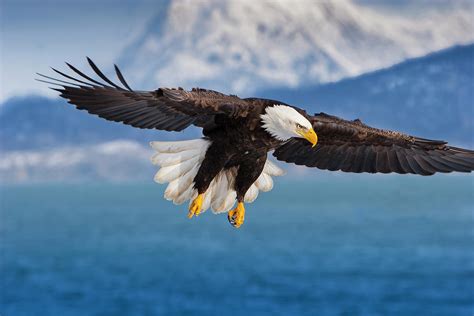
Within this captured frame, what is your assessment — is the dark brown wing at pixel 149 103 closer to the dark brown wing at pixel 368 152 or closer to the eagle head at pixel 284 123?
the eagle head at pixel 284 123

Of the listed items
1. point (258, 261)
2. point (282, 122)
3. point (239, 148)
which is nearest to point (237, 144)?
point (239, 148)

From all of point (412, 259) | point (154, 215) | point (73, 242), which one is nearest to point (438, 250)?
point (412, 259)

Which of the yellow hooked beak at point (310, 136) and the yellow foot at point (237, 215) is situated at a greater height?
the yellow hooked beak at point (310, 136)

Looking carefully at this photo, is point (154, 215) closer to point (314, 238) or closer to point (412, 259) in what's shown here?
point (314, 238)

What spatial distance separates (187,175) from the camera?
6449 millimetres

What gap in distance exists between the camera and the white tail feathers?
6355 mm

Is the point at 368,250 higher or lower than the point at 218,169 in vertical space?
higher

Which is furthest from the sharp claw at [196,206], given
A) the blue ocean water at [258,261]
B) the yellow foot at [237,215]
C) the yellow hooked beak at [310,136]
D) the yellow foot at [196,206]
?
the blue ocean water at [258,261]

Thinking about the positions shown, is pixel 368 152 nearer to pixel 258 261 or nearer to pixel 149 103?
pixel 149 103

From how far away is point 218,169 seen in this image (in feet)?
20.2

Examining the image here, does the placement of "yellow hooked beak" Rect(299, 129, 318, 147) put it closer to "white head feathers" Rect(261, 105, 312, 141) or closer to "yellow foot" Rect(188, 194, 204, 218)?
"white head feathers" Rect(261, 105, 312, 141)

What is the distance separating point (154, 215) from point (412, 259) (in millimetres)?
22816

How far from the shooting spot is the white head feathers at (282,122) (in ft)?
18.9

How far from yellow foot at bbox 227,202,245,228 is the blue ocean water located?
907 inches
